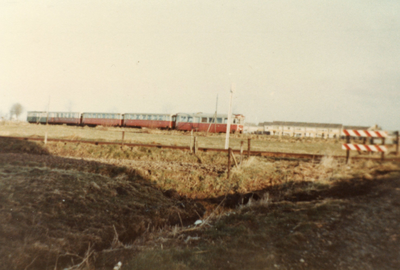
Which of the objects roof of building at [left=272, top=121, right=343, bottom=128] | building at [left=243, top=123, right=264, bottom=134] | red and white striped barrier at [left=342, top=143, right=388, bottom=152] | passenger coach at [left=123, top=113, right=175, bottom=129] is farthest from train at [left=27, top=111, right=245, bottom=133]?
red and white striped barrier at [left=342, top=143, right=388, bottom=152]

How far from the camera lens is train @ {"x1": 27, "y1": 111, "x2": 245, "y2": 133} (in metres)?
28.9

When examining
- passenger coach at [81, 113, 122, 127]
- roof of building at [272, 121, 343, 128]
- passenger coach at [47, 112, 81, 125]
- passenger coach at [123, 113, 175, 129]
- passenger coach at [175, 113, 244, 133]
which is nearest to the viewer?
roof of building at [272, 121, 343, 128]

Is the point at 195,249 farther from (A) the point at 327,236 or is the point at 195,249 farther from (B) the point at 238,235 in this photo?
(A) the point at 327,236

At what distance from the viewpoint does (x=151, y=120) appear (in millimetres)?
32844

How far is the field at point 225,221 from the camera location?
255cm

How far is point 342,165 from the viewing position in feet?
9.66

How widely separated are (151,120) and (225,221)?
99.1 ft

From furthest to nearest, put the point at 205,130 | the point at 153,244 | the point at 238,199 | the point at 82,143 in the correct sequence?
the point at 205,130 < the point at 82,143 < the point at 238,199 < the point at 153,244

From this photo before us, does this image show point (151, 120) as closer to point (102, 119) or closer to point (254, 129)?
point (102, 119)

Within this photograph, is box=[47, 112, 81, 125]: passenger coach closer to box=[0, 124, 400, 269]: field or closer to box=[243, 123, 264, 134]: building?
box=[243, 123, 264, 134]: building

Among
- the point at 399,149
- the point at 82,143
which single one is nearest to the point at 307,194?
the point at 399,149

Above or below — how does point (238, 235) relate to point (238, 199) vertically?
above

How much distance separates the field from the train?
71.1ft

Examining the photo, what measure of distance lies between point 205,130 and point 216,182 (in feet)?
71.4
